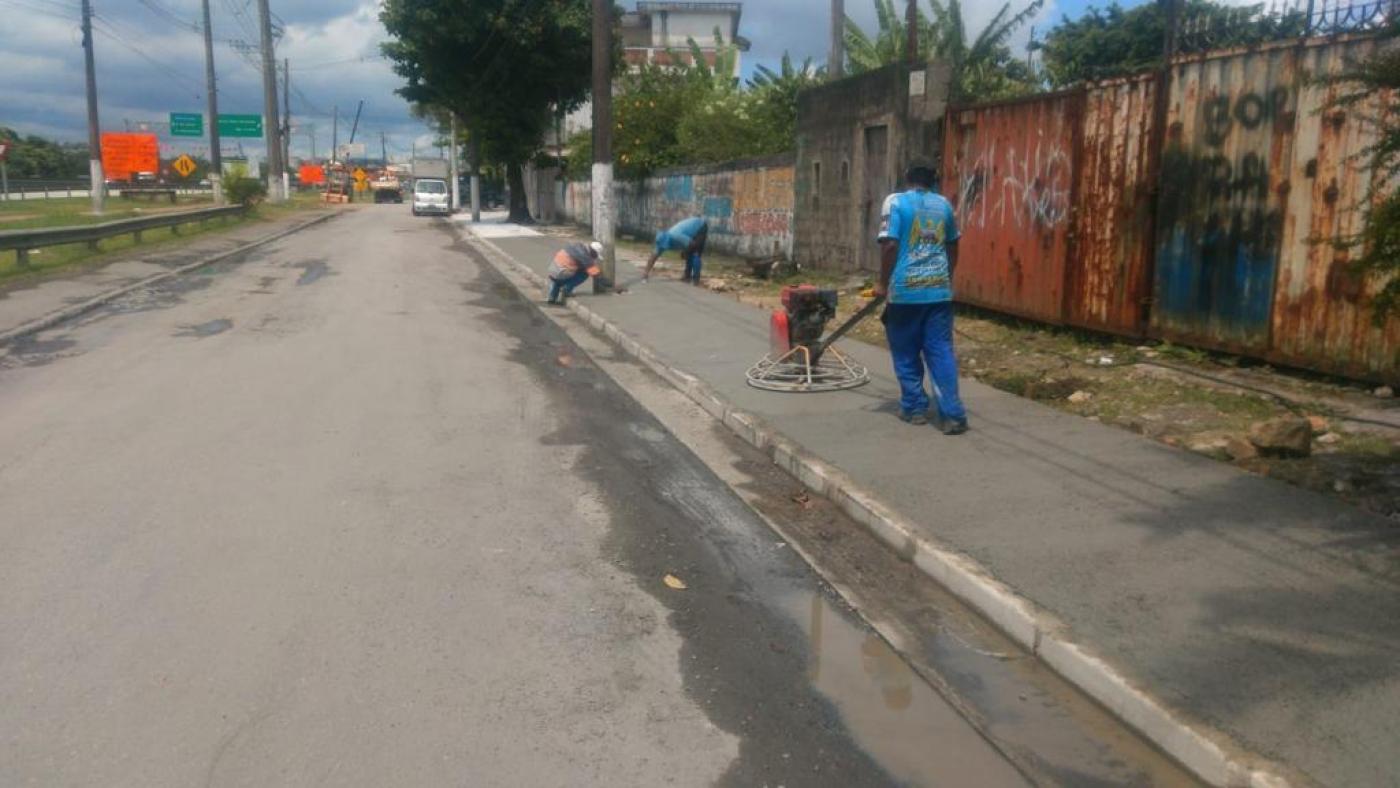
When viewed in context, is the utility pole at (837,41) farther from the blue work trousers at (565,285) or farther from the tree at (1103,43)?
the blue work trousers at (565,285)

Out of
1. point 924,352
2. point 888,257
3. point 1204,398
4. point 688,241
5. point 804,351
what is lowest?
point 1204,398

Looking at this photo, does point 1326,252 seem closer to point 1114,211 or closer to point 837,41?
point 1114,211

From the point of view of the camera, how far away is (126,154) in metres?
62.8

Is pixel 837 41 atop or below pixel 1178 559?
atop

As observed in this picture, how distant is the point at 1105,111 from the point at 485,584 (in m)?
7.57

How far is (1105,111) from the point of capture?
10031 mm

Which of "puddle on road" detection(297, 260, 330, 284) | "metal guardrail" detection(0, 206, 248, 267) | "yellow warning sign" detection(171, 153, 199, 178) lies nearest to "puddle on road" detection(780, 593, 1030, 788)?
"puddle on road" detection(297, 260, 330, 284)

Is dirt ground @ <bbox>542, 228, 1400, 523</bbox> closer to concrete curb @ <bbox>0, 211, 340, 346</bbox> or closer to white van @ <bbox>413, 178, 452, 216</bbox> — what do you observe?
concrete curb @ <bbox>0, 211, 340, 346</bbox>

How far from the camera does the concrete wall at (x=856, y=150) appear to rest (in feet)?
45.7

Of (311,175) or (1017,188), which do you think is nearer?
(1017,188)

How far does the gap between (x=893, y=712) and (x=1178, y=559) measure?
1.85 metres

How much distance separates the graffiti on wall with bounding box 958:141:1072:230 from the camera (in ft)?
35.2

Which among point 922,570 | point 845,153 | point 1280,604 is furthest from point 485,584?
point 845,153

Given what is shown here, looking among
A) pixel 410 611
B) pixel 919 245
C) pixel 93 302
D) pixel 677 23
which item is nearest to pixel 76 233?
pixel 93 302
